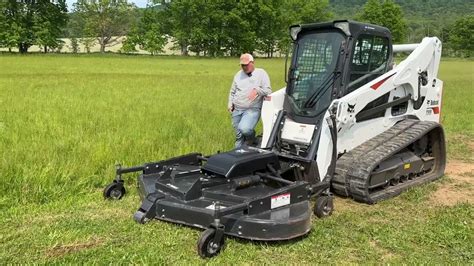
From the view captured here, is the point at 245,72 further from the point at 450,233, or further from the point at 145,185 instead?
the point at 450,233

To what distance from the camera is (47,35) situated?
226ft

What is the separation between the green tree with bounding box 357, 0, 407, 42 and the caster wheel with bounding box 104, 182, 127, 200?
271 feet

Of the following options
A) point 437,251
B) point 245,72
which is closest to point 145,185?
point 245,72

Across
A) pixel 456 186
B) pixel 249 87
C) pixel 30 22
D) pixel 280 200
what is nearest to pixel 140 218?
pixel 280 200

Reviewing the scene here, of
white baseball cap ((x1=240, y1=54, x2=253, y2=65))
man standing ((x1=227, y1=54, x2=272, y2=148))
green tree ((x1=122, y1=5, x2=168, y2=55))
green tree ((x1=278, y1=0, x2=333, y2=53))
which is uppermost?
green tree ((x1=278, y1=0, x2=333, y2=53))

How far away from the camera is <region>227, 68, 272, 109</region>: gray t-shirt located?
310 inches

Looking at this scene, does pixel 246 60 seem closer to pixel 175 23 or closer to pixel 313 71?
pixel 313 71

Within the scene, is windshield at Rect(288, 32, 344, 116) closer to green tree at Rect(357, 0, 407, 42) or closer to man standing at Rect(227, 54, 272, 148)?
man standing at Rect(227, 54, 272, 148)

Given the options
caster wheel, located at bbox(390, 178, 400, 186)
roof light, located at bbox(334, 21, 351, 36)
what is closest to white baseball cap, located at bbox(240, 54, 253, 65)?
roof light, located at bbox(334, 21, 351, 36)

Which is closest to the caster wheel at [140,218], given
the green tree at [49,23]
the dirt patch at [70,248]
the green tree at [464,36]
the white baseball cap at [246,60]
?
the dirt patch at [70,248]

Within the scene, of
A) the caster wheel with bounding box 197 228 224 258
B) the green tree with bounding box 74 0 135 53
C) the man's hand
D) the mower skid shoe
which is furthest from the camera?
the green tree with bounding box 74 0 135 53

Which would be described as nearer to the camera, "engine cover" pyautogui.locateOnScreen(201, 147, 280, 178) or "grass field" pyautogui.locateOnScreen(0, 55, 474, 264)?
"grass field" pyautogui.locateOnScreen(0, 55, 474, 264)

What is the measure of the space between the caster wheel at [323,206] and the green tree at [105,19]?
79407 millimetres

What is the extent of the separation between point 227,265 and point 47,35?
70.9 meters
